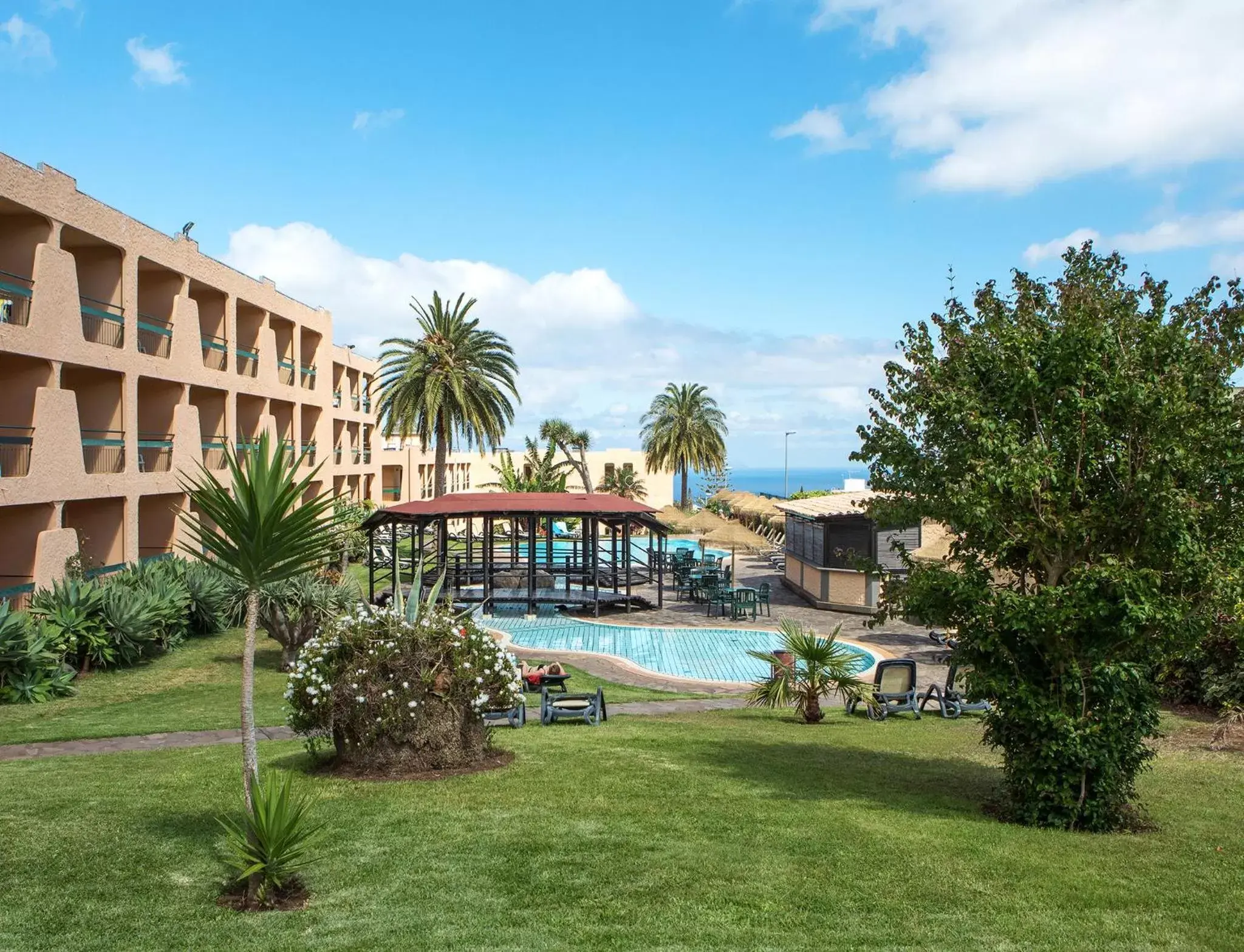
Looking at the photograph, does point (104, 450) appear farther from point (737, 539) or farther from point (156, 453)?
point (737, 539)

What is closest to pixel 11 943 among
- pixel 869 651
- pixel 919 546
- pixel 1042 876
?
pixel 1042 876

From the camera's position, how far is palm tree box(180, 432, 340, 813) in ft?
22.6

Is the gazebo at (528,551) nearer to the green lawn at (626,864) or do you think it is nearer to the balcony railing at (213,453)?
the balcony railing at (213,453)

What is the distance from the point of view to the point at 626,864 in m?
7.61

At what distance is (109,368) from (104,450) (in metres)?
2.19

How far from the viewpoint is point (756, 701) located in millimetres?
17078

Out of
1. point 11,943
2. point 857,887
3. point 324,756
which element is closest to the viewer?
point 11,943

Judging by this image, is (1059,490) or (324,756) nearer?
(1059,490)

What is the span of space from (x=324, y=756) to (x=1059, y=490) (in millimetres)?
8362

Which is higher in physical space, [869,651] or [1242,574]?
[1242,574]

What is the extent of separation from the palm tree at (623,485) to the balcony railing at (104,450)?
4352 cm

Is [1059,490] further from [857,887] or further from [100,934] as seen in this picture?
[100,934]

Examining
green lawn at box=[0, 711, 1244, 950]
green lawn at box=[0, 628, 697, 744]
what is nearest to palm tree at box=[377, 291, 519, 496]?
green lawn at box=[0, 628, 697, 744]

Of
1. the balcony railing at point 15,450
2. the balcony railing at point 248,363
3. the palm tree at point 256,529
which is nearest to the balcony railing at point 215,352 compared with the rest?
the balcony railing at point 248,363
